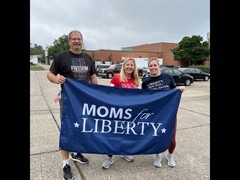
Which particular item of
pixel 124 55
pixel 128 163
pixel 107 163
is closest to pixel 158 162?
pixel 128 163

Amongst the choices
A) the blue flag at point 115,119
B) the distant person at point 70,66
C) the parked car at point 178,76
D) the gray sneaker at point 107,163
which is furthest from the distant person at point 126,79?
the parked car at point 178,76

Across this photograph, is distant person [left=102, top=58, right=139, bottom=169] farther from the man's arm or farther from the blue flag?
the man's arm

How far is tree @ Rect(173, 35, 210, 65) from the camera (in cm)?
4038

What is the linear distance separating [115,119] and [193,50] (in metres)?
41.1

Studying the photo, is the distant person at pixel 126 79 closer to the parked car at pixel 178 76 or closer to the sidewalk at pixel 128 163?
the sidewalk at pixel 128 163

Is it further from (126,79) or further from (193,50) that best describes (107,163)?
(193,50)

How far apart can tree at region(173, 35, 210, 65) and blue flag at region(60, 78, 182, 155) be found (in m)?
40.1

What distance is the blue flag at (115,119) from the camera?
3.00m

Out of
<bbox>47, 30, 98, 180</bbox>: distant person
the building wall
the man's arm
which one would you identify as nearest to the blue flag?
the man's arm

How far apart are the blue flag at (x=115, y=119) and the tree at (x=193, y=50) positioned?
40.1 meters
